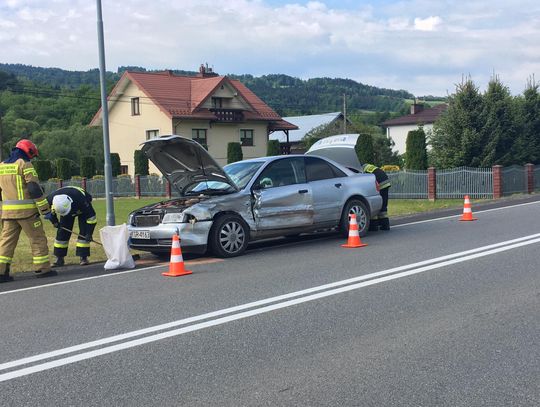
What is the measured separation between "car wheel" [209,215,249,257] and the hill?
239 feet

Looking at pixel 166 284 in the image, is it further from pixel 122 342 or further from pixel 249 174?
pixel 249 174

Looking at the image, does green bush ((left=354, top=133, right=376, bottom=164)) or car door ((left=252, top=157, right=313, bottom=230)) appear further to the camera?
green bush ((left=354, top=133, right=376, bottom=164))

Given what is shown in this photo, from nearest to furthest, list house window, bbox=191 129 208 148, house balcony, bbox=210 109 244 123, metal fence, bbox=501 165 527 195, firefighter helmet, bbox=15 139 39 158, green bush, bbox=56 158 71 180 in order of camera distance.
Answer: firefighter helmet, bbox=15 139 39 158, metal fence, bbox=501 165 527 195, house window, bbox=191 129 208 148, house balcony, bbox=210 109 244 123, green bush, bbox=56 158 71 180

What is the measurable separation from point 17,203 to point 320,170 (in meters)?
5.42

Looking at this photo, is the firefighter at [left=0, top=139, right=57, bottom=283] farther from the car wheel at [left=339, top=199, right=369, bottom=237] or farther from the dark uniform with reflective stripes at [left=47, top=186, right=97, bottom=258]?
the car wheel at [left=339, top=199, right=369, bottom=237]

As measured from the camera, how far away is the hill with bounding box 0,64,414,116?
91562 millimetres

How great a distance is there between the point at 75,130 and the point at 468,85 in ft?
191

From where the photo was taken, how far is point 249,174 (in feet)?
35.1

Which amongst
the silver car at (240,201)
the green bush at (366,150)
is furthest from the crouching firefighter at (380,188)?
the green bush at (366,150)

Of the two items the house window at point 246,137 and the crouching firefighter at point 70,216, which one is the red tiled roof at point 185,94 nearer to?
the house window at point 246,137

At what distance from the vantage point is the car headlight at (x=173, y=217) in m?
9.55

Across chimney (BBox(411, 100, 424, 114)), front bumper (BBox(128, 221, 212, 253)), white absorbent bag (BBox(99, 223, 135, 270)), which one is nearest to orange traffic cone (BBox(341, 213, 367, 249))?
front bumper (BBox(128, 221, 212, 253))

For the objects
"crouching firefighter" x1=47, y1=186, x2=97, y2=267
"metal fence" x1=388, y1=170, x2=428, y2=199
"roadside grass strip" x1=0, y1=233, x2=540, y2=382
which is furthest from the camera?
"metal fence" x1=388, y1=170, x2=428, y2=199

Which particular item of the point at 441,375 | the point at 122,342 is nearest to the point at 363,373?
the point at 441,375
